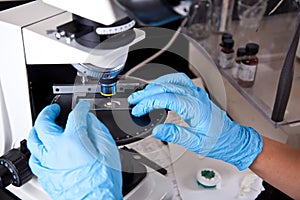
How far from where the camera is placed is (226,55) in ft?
4.90

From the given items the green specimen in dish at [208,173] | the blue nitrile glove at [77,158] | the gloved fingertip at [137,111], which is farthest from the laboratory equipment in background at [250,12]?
the blue nitrile glove at [77,158]

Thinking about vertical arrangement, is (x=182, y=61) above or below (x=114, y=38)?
below

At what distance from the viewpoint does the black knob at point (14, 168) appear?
0.74 m

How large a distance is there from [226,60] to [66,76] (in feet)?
2.62

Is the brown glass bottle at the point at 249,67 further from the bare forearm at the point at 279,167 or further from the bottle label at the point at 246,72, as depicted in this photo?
the bare forearm at the point at 279,167

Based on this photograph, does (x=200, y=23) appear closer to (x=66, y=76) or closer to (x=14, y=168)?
(x=66, y=76)

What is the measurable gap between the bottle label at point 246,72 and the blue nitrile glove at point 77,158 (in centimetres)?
77

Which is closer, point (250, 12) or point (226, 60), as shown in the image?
point (226, 60)

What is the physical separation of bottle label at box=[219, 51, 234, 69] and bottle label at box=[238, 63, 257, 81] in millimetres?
104

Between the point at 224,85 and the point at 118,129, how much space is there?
804 mm

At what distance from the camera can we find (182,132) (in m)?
0.81

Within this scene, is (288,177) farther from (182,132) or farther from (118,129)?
(118,129)

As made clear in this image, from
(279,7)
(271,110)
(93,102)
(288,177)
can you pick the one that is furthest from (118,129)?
(279,7)

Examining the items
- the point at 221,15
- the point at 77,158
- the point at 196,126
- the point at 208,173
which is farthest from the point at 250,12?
the point at 77,158
